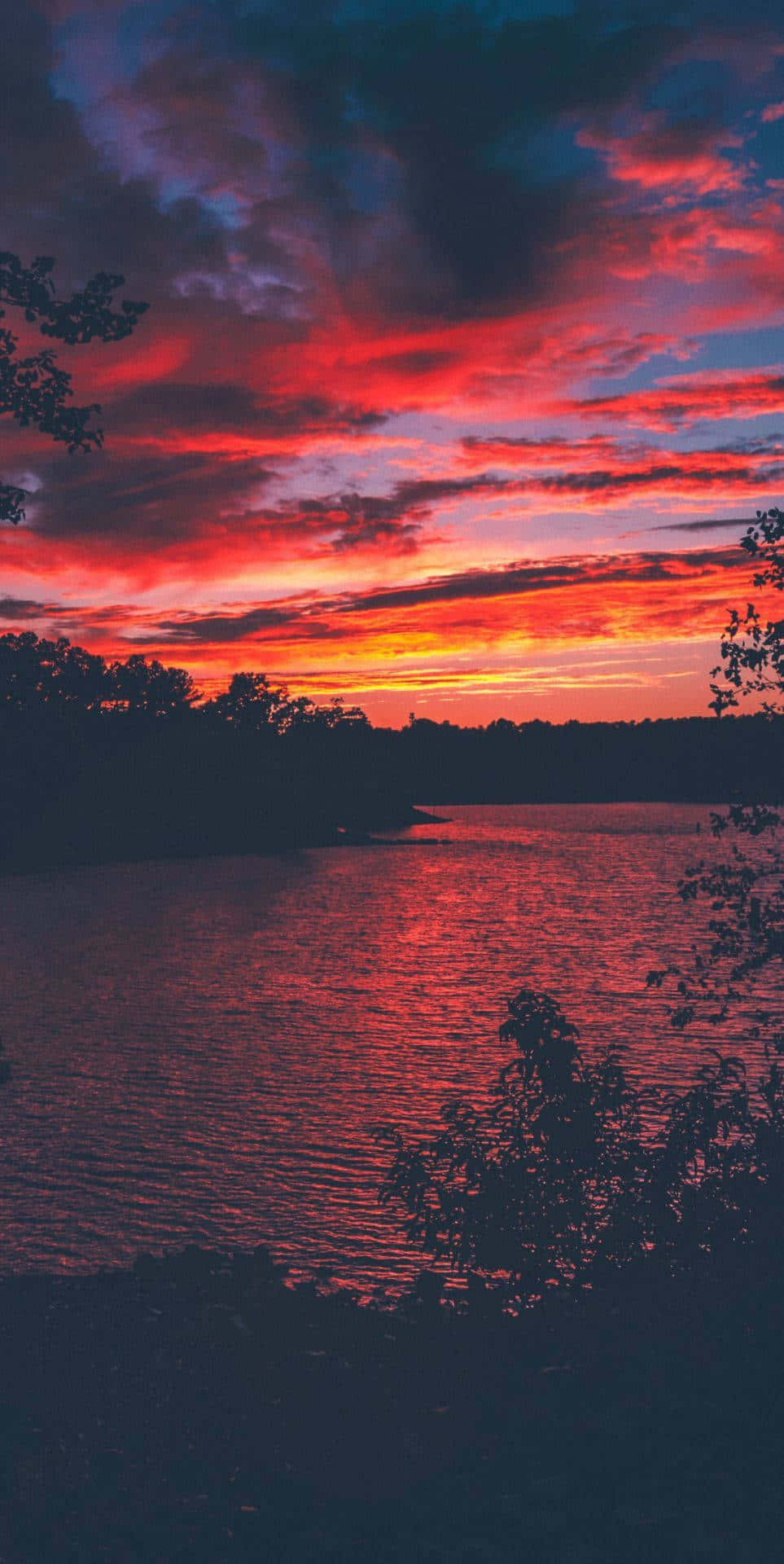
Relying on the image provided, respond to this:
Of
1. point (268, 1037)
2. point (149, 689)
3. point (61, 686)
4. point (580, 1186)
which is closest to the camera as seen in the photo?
point (580, 1186)

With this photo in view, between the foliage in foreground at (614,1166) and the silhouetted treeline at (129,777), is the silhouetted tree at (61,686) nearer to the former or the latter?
the silhouetted treeline at (129,777)

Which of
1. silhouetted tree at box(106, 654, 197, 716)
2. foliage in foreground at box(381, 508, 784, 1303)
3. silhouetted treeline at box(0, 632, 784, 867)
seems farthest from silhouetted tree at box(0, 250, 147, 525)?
silhouetted tree at box(106, 654, 197, 716)

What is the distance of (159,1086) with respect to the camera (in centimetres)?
2891

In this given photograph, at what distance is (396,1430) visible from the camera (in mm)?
10750

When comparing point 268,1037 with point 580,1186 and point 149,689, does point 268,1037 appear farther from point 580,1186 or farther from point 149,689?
point 149,689

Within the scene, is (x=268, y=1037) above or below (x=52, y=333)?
below

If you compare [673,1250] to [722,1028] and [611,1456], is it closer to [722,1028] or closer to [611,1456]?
[611,1456]

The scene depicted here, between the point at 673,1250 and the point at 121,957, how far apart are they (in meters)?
42.7

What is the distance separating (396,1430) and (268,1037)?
25316 millimetres

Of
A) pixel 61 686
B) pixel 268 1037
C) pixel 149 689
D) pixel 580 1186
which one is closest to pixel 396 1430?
pixel 580 1186

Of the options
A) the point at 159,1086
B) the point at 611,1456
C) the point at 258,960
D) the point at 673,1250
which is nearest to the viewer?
the point at 611,1456

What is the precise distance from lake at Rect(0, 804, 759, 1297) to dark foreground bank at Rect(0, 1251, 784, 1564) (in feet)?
10.9

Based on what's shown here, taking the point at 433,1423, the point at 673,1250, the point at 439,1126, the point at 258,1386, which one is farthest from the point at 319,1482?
the point at 439,1126

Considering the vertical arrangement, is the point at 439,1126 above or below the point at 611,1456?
below
